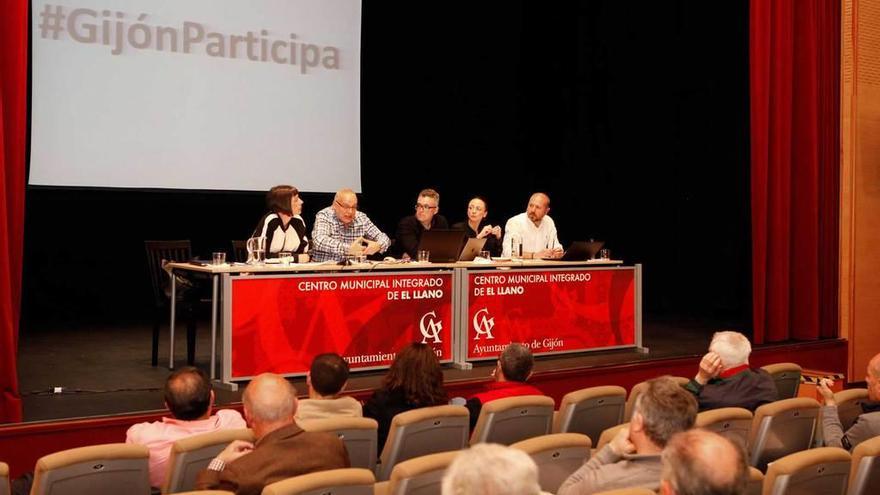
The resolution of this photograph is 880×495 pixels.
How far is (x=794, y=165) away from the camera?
329 inches

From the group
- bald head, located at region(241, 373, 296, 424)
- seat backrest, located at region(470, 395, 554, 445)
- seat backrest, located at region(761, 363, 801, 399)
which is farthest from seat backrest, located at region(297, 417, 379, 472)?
seat backrest, located at region(761, 363, 801, 399)

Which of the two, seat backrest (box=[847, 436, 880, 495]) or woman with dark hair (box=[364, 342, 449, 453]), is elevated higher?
woman with dark hair (box=[364, 342, 449, 453])

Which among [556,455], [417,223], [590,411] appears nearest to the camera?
[556,455]

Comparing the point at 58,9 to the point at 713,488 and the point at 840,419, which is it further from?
the point at 713,488

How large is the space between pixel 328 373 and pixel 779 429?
1.75 m

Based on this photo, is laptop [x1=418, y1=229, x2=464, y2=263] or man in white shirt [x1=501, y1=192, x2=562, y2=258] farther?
man in white shirt [x1=501, y1=192, x2=562, y2=258]

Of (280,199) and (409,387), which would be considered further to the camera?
(280,199)

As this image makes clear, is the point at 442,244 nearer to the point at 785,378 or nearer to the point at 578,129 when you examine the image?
the point at 785,378

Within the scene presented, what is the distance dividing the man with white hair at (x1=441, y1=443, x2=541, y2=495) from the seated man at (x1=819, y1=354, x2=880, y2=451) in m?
2.41

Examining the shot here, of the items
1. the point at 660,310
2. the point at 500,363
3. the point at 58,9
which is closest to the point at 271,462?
the point at 500,363

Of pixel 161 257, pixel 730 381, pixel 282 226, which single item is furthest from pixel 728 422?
pixel 161 257

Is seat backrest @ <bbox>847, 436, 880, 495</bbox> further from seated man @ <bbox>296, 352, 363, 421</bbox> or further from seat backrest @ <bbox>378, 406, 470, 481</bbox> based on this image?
seated man @ <bbox>296, 352, 363, 421</bbox>

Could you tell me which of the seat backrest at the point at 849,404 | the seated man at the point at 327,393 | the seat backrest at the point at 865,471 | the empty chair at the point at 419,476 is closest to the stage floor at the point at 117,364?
the seated man at the point at 327,393

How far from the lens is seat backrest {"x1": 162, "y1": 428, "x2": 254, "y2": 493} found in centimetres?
297
